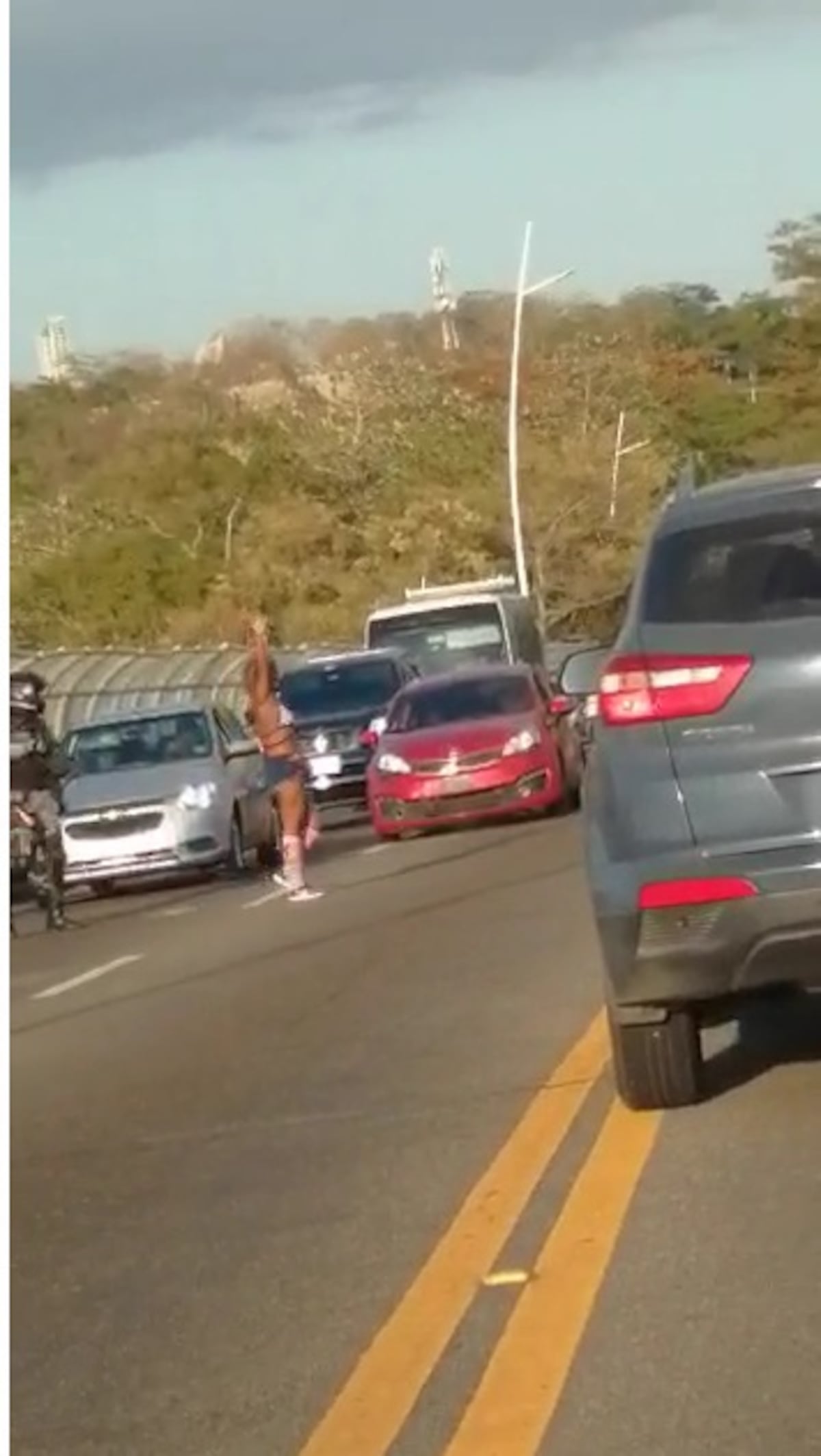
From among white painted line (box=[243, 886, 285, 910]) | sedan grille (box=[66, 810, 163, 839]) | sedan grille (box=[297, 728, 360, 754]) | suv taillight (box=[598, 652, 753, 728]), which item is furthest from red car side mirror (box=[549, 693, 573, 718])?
suv taillight (box=[598, 652, 753, 728])

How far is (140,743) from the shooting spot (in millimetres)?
25578

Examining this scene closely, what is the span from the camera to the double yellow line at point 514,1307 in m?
6.27

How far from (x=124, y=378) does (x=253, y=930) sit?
303 feet

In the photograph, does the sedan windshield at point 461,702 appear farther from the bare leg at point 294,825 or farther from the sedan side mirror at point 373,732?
the bare leg at point 294,825

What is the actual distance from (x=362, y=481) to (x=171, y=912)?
5368cm

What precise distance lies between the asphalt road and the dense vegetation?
51.1m

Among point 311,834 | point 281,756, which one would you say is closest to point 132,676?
point 311,834

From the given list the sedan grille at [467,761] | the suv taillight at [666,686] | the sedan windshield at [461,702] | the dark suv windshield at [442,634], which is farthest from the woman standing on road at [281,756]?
the dark suv windshield at [442,634]

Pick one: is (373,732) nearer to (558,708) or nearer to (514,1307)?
(558,708)

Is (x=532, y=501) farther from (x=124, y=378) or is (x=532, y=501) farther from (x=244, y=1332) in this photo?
(x=244, y=1332)

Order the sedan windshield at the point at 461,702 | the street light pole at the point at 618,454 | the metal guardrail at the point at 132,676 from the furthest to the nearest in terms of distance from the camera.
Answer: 1. the street light pole at the point at 618,454
2. the metal guardrail at the point at 132,676
3. the sedan windshield at the point at 461,702

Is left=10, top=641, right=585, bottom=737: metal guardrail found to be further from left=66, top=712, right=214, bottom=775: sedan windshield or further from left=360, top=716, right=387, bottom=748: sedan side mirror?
left=66, top=712, right=214, bottom=775: sedan windshield

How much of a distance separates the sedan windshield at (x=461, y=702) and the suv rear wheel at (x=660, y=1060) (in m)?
16.4

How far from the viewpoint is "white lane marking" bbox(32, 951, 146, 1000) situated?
1614 cm
